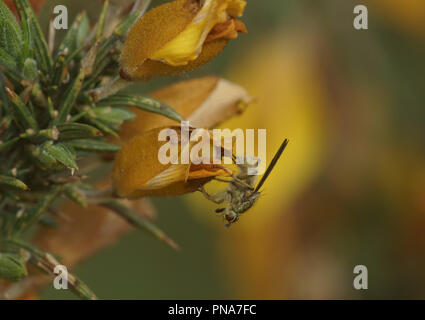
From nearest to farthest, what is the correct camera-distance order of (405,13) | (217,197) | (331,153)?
(217,197), (405,13), (331,153)

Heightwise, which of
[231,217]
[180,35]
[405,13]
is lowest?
[231,217]

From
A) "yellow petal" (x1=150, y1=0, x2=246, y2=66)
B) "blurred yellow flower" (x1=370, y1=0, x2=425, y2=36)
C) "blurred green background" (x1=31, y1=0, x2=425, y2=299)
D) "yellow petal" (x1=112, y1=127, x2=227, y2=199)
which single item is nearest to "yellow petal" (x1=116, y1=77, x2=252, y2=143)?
"yellow petal" (x1=112, y1=127, x2=227, y2=199)

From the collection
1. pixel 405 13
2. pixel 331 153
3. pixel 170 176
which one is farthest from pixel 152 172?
pixel 405 13

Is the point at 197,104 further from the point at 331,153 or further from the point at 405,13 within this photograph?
the point at 405,13

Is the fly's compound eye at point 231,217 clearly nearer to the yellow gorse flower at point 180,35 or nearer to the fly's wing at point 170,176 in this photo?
the fly's wing at point 170,176

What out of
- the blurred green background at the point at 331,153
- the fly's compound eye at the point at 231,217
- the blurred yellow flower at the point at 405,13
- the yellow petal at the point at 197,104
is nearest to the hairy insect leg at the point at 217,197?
the fly's compound eye at the point at 231,217

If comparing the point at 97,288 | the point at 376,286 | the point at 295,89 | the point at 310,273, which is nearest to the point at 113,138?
the point at 376,286

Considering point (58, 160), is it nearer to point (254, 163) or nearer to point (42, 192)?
point (42, 192)
